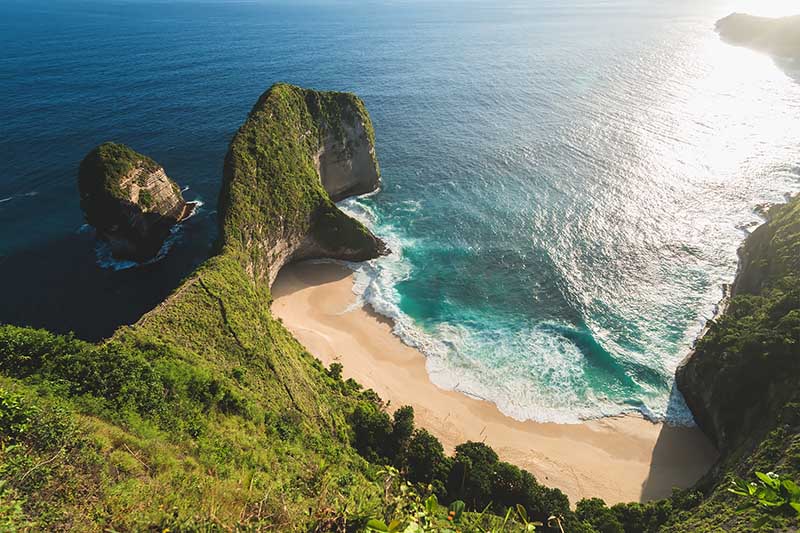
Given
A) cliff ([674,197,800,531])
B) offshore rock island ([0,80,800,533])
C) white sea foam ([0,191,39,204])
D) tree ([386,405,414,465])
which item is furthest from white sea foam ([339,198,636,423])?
white sea foam ([0,191,39,204])

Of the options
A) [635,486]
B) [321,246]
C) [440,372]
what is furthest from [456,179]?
[635,486]

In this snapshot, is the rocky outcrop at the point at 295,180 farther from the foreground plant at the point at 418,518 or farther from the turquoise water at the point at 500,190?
the foreground plant at the point at 418,518

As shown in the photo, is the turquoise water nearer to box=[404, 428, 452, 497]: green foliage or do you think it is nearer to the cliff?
the cliff

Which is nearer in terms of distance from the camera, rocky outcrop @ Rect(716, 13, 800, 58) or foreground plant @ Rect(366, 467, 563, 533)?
foreground plant @ Rect(366, 467, 563, 533)

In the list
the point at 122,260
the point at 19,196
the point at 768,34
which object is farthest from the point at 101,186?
the point at 768,34

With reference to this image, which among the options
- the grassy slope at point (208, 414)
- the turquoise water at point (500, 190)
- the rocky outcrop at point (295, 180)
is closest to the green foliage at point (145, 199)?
the turquoise water at point (500, 190)

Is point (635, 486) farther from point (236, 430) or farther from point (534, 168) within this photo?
point (534, 168)

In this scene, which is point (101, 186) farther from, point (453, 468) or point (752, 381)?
point (752, 381)
